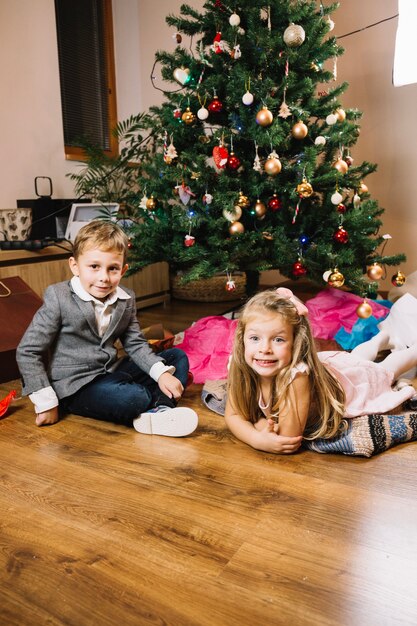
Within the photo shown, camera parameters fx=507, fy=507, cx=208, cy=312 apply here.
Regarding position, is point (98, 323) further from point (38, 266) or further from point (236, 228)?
point (38, 266)

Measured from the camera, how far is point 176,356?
1758mm

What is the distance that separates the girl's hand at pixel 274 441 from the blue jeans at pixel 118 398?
38 cm

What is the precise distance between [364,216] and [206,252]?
0.70m

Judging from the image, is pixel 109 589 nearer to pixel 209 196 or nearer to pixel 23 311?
pixel 23 311

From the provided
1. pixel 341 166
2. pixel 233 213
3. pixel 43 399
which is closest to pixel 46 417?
pixel 43 399

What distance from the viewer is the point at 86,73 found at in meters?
3.65

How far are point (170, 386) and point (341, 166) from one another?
122 centimetres

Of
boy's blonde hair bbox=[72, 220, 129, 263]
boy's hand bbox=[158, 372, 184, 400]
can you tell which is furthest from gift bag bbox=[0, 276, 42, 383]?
boy's hand bbox=[158, 372, 184, 400]

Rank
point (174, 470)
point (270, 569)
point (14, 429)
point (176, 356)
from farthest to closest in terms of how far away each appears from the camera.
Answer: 1. point (176, 356)
2. point (14, 429)
3. point (174, 470)
4. point (270, 569)

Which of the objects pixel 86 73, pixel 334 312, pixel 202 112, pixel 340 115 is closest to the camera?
pixel 202 112

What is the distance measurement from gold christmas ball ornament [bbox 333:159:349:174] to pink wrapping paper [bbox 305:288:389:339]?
23.7 inches

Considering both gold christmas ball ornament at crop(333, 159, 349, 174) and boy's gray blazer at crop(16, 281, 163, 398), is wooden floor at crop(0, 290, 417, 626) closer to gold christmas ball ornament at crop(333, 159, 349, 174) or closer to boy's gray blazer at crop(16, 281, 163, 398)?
boy's gray blazer at crop(16, 281, 163, 398)

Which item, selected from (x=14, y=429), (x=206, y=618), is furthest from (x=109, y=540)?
(x=14, y=429)

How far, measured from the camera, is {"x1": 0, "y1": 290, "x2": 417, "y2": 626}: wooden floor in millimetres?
833
